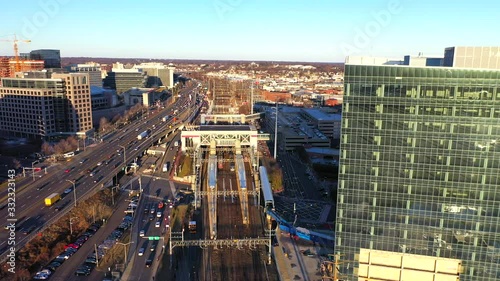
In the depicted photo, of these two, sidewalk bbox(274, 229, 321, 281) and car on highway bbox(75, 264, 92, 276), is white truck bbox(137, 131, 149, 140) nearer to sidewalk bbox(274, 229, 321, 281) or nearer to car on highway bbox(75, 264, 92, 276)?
sidewalk bbox(274, 229, 321, 281)

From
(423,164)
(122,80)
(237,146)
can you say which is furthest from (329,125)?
(122,80)

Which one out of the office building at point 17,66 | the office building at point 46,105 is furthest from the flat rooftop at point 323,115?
the office building at point 17,66

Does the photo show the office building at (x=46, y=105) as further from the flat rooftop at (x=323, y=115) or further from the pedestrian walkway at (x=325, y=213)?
the pedestrian walkway at (x=325, y=213)

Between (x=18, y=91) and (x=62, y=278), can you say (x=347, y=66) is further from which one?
(x=18, y=91)

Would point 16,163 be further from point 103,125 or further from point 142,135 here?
point 103,125

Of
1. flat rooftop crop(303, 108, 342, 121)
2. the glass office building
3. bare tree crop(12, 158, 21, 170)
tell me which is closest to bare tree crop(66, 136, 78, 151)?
bare tree crop(12, 158, 21, 170)
